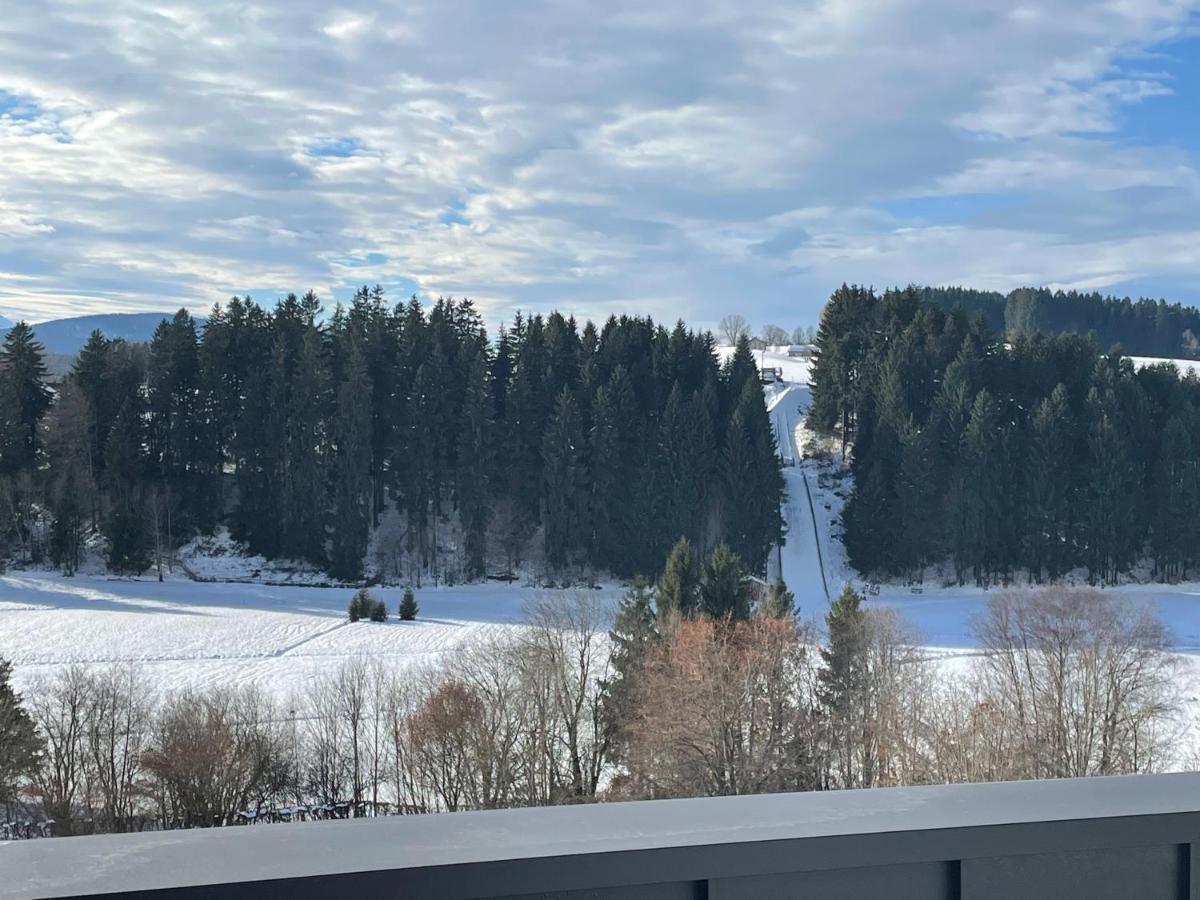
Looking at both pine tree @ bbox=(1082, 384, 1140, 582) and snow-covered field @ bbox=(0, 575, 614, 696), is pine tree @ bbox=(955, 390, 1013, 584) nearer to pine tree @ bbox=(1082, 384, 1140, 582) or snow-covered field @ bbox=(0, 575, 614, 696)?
pine tree @ bbox=(1082, 384, 1140, 582)

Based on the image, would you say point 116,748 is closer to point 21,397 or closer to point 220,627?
point 220,627

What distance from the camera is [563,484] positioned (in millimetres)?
39344

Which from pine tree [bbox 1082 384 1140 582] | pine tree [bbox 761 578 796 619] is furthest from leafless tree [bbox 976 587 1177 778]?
pine tree [bbox 1082 384 1140 582]

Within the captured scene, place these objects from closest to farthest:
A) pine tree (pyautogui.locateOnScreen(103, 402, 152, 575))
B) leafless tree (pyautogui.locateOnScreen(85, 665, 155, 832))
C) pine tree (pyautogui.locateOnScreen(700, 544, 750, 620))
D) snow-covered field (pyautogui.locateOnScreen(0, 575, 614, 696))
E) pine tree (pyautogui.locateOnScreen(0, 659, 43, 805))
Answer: pine tree (pyautogui.locateOnScreen(0, 659, 43, 805)) → leafless tree (pyautogui.locateOnScreen(85, 665, 155, 832)) → pine tree (pyautogui.locateOnScreen(700, 544, 750, 620)) → snow-covered field (pyautogui.locateOnScreen(0, 575, 614, 696)) → pine tree (pyautogui.locateOnScreen(103, 402, 152, 575))

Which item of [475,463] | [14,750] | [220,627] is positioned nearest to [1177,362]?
[475,463]

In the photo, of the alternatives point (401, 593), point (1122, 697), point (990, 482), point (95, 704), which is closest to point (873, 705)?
point (1122, 697)

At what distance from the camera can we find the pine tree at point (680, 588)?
20.8 m

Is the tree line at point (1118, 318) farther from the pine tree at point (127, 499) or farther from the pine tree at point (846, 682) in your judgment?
the pine tree at point (846, 682)

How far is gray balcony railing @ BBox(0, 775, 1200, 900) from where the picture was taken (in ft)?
3.49

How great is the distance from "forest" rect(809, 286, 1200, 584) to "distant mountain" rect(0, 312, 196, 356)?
32.1m

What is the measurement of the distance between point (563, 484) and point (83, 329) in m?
21.9

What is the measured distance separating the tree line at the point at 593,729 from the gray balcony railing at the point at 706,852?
1168 cm

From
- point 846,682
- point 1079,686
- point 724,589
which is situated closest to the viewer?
Answer: point 1079,686

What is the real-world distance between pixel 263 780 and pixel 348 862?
45.9 feet
